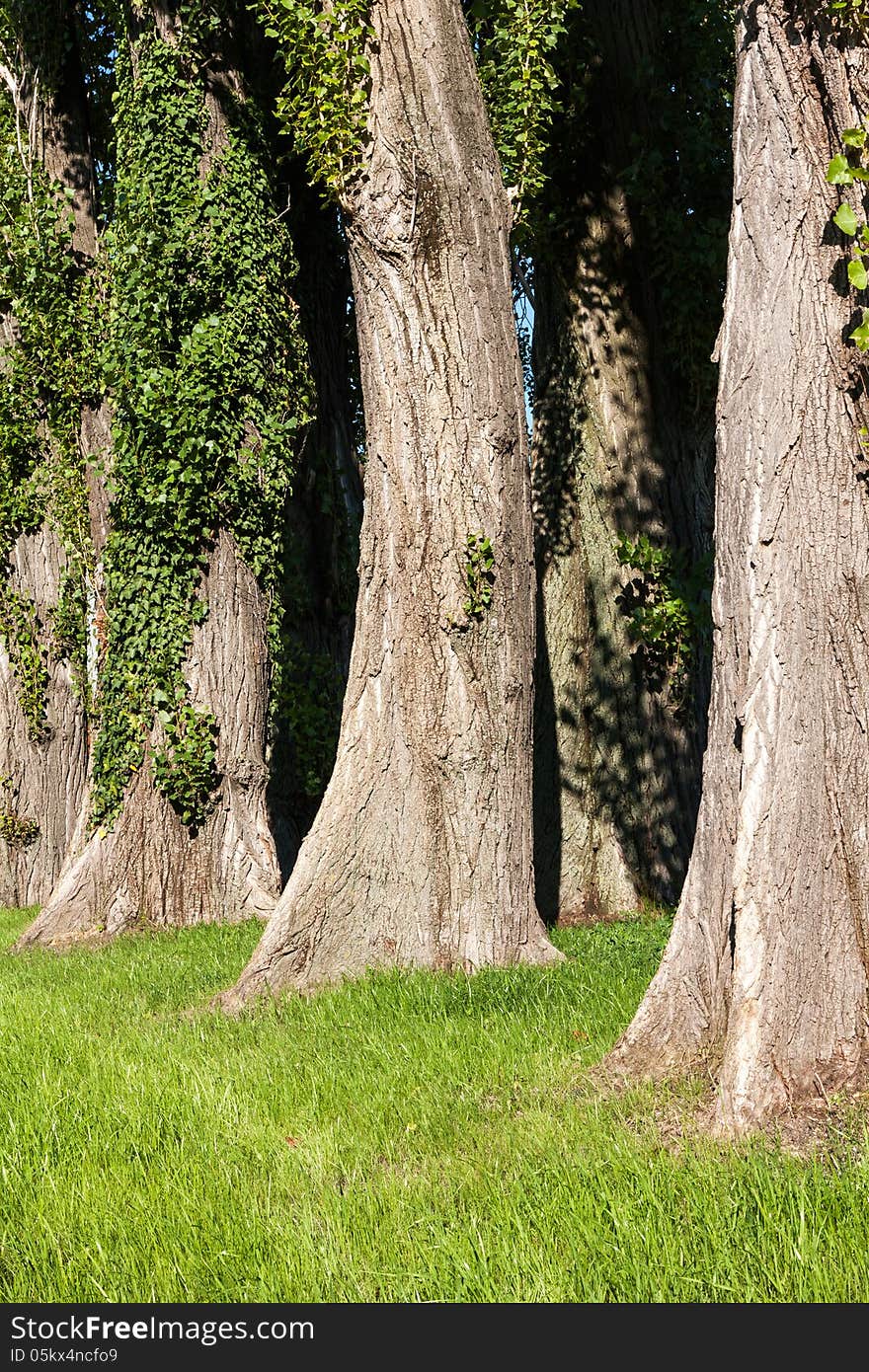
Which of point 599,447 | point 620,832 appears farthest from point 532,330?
point 620,832

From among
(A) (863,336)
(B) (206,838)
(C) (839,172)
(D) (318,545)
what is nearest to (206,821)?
(B) (206,838)

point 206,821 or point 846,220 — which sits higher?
point 846,220

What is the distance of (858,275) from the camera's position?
3.68 m

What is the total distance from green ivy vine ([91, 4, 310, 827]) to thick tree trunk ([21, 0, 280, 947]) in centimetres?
10

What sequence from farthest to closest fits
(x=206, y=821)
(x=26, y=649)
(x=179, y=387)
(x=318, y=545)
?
(x=26, y=649) → (x=318, y=545) → (x=206, y=821) → (x=179, y=387)

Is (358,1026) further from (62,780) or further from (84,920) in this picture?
(62,780)

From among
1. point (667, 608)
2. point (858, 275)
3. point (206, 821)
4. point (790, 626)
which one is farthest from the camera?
point (206, 821)

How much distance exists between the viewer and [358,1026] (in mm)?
5352

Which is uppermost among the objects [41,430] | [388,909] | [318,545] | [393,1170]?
[41,430]

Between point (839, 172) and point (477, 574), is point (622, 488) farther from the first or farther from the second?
point (839, 172)

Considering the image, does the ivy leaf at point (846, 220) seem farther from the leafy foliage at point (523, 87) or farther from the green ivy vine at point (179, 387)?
the green ivy vine at point (179, 387)

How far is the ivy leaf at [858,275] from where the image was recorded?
3.68m

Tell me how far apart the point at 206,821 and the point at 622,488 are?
14.1ft

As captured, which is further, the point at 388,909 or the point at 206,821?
the point at 206,821
